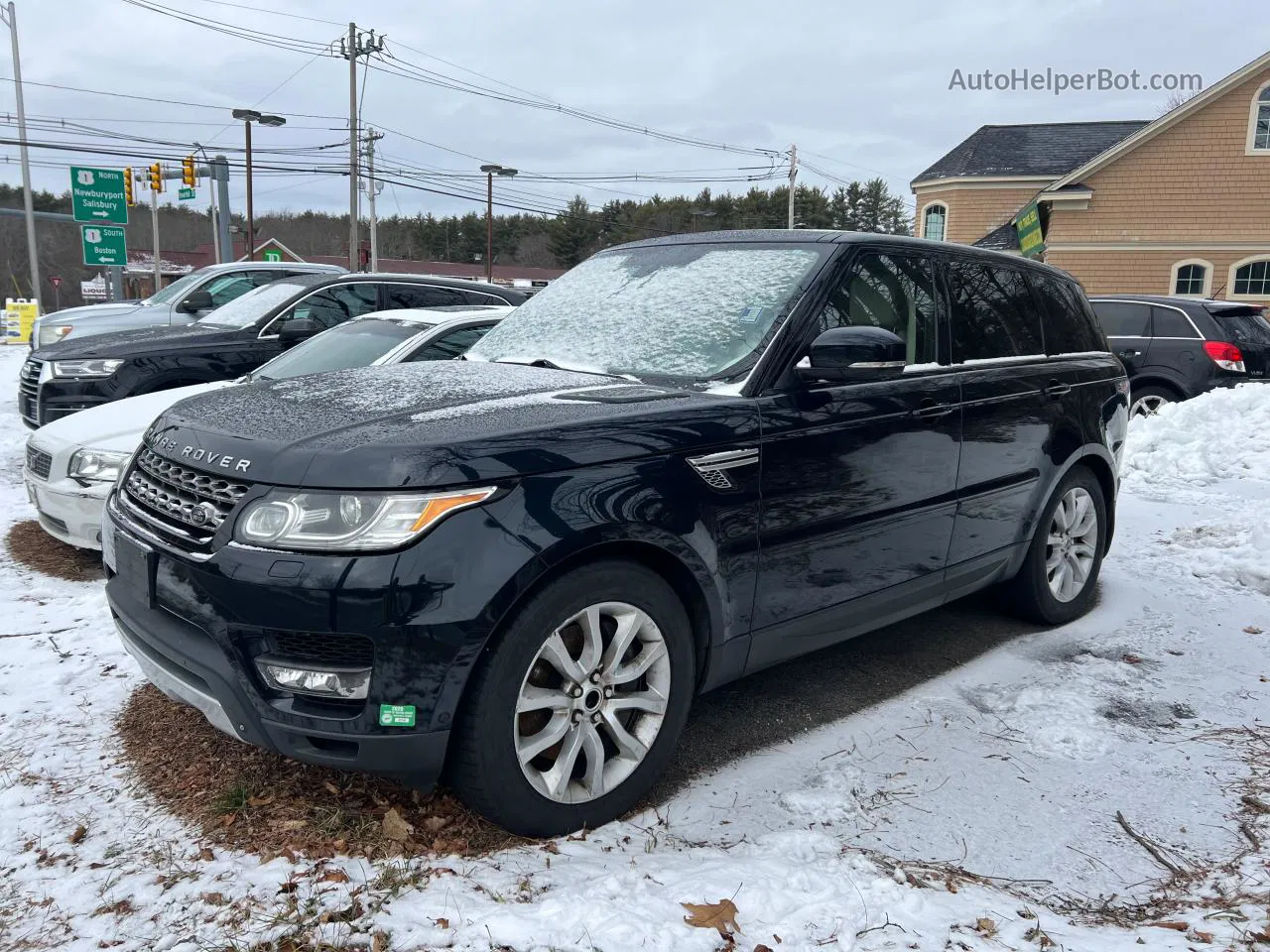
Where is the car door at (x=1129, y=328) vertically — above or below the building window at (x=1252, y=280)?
below

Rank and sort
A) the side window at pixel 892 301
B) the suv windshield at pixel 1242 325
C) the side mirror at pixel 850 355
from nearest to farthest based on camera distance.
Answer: the side mirror at pixel 850 355, the side window at pixel 892 301, the suv windshield at pixel 1242 325

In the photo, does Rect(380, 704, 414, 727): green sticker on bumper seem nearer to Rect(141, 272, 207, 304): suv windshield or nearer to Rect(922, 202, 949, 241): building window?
Rect(141, 272, 207, 304): suv windshield

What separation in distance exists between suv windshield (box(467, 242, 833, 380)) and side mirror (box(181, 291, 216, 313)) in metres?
7.86

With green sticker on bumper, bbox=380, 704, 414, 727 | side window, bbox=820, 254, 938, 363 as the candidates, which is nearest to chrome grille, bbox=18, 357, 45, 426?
green sticker on bumper, bbox=380, 704, 414, 727

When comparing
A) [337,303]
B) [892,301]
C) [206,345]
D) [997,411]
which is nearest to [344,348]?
[206,345]

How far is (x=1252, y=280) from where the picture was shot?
25.8 metres

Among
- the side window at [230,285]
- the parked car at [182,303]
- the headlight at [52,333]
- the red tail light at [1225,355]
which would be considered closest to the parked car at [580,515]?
the parked car at [182,303]

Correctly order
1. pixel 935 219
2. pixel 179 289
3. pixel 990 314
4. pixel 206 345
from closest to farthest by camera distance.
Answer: pixel 990 314 → pixel 206 345 → pixel 179 289 → pixel 935 219

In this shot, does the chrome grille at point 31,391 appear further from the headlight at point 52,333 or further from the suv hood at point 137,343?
the headlight at point 52,333

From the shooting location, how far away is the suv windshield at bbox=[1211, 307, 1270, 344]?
12.0 metres

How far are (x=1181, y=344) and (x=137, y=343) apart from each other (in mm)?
11496

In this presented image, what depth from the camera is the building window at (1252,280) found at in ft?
84.1

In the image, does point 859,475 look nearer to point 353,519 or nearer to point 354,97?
point 353,519

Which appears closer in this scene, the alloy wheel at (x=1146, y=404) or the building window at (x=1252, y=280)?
the alloy wheel at (x=1146, y=404)
